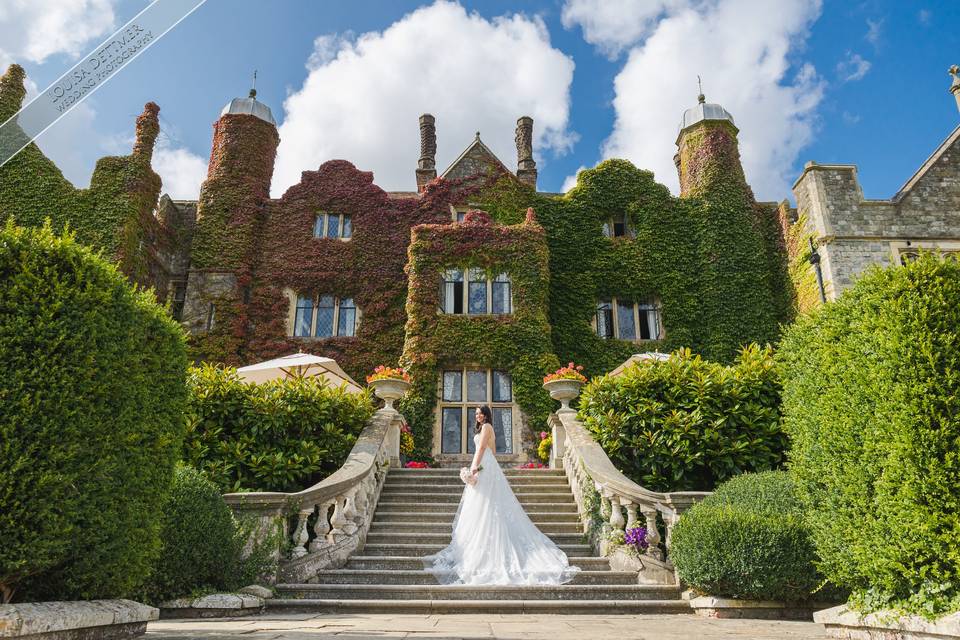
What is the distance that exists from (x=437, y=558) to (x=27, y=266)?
5404mm

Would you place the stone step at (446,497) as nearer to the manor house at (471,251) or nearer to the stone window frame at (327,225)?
the manor house at (471,251)

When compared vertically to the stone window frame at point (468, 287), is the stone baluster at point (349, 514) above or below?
below

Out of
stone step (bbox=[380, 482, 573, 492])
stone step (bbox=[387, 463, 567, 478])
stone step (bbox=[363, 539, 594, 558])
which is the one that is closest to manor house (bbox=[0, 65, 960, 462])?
stone step (bbox=[387, 463, 567, 478])

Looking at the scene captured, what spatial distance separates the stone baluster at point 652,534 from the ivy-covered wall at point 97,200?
16260 millimetres

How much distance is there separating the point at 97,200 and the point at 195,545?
53.7ft

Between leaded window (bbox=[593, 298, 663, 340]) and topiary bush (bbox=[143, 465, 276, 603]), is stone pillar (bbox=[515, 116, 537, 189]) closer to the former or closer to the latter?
leaded window (bbox=[593, 298, 663, 340])

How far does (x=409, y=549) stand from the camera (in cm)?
812

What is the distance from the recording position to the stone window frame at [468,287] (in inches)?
679

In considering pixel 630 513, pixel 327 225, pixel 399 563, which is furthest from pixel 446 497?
pixel 327 225

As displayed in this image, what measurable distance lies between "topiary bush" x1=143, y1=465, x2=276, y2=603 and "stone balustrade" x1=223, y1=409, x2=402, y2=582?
0.59 m

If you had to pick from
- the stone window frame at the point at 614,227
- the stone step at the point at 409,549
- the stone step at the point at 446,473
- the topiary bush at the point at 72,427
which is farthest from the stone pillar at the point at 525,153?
the topiary bush at the point at 72,427

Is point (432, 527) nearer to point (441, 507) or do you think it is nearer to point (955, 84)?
point (441, 507)

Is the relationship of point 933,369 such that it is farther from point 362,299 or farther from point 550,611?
point 362,299

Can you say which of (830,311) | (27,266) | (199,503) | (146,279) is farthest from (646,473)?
(146,279)
